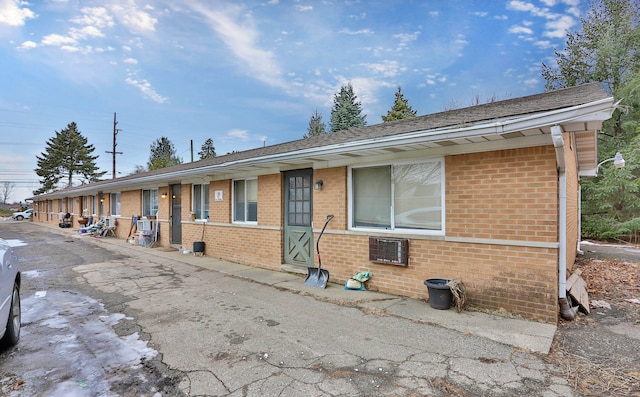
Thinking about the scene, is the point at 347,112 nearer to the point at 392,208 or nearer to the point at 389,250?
the point at 392,208

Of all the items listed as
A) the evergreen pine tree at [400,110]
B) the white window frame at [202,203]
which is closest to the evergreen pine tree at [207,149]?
the evergreen pine tree at [400,110]

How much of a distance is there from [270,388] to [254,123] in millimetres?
35822

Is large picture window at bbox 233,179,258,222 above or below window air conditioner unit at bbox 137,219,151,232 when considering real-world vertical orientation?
above

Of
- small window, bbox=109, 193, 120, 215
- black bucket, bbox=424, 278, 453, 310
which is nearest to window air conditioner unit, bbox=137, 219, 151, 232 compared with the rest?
small window, bbox=109, 193, 120, 215

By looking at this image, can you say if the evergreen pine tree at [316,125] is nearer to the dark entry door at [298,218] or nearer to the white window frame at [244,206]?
the white window frame at [244,206]

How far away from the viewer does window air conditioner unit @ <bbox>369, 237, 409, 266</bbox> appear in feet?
18.1

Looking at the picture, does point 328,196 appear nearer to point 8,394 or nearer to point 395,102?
point 8,394

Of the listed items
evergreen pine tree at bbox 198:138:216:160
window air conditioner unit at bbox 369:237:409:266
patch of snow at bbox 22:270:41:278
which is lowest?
patch of snow at bbox 22:270:41:278

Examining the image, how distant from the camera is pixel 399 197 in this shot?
19.0 feet

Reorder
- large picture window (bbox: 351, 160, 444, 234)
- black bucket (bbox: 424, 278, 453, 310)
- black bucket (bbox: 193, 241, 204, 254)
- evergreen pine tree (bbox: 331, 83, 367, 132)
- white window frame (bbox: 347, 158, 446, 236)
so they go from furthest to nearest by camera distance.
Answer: evergreen pine tree (bbox: 331, 83, 367, 132) < black bucket (bbox: 193, 241, 204, 254) < large picture window (bbox: 351, 160, 444, 234) < white window frame (bbox: 347, 158, 446, 236) < black bucket (bbox: 424, 278, 453, 310)

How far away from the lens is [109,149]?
35.8 meters

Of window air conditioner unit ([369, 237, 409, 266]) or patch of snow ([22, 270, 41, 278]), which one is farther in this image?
patch of snow ([22, 270, 41, 278])

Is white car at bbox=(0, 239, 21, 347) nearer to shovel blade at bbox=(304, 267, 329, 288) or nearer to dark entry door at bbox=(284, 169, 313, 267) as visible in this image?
shovel blade at bbox=(304, 267, 329, 288)

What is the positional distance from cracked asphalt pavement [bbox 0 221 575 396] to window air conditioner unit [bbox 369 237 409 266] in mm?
1127
